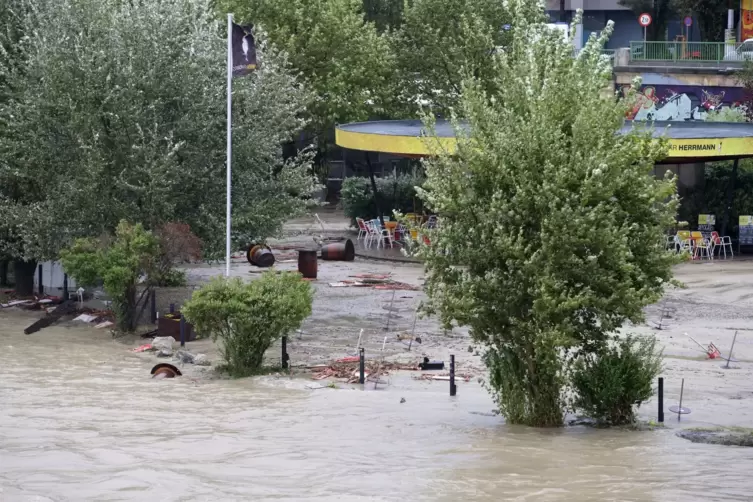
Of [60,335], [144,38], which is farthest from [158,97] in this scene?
[60,335]

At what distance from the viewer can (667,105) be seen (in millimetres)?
54375

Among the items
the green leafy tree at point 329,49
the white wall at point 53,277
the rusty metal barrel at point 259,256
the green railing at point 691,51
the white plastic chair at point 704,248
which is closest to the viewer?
the white wall at point 53,277

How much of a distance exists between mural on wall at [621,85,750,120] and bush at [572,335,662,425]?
37.8 m

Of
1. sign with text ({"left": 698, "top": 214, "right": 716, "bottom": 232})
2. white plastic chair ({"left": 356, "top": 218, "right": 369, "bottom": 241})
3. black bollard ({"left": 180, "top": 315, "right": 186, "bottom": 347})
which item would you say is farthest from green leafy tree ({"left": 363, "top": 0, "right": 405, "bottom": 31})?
black bollard ({"left": 180, "top": 315, "right": 186, "bottom": 347})

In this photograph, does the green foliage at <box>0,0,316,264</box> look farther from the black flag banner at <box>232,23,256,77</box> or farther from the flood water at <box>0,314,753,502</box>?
the flood water at <box>0,314,753,502</box>

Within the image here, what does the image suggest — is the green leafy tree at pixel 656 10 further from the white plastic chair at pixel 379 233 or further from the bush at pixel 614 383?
the bush at pixel 614 383

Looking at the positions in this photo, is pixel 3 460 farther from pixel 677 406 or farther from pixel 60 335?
pixel 60 335

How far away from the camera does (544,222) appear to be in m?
16.2

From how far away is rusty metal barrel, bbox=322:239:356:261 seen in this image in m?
36.2

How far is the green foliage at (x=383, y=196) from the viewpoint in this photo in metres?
40.7

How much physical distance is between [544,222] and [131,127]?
12.2m

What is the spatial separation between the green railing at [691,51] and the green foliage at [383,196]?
1795cm

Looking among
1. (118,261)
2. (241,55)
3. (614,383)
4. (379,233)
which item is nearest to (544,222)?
(614,383)

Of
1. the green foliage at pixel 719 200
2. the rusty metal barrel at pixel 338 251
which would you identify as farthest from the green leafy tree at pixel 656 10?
the rusty metal barrel at pixel 338 251
